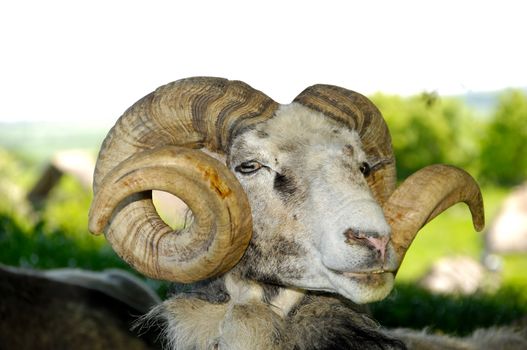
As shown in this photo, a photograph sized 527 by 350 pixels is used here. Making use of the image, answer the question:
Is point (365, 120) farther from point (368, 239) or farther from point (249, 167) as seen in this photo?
point (368, 239)

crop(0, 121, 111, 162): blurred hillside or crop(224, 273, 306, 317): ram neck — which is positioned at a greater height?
crop(224, 273, 306, 317): ram neck

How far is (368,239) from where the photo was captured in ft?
14.8

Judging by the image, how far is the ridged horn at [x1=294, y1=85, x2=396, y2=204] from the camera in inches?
215

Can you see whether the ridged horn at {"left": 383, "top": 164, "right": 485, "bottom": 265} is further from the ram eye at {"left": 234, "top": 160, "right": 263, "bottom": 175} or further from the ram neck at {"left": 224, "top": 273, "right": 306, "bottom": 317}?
the ram eye at {"left": 234, "top": 160, "right": 263, "bottom": 175}

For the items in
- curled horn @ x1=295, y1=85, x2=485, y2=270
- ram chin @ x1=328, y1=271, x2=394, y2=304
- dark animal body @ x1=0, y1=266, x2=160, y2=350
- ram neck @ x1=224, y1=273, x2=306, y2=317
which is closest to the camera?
ram chin @ x1=328, y1=271, x2=394, y2=304

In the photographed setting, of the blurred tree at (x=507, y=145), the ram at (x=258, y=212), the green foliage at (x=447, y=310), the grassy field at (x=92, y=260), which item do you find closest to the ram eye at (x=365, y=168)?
the ram at (x=258, y=212)

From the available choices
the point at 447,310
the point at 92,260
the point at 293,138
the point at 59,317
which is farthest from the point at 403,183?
the point at 92,260

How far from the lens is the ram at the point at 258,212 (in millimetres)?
4738

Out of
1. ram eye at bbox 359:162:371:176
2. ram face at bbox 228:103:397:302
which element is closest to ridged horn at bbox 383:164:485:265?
ram eye at bbox 359:162:371:176

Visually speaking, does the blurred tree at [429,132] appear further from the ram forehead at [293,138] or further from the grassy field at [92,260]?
the ram forehead at [293,138]

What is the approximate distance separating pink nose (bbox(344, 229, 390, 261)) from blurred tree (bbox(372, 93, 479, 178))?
22.3 metres

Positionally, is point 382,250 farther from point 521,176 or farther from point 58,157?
point 521,176

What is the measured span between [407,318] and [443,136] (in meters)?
23.7

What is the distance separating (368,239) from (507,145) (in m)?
31.2
